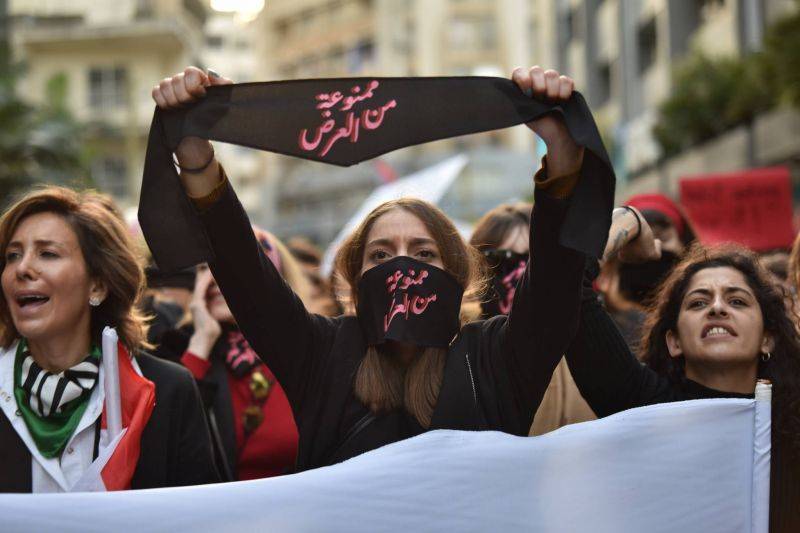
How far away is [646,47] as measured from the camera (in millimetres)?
26578

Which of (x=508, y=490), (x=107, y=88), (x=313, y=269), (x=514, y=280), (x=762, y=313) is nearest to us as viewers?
(x=508, y=490)

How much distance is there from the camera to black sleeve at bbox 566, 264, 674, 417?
9.23 feet

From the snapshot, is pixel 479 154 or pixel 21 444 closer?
pixel 21 444

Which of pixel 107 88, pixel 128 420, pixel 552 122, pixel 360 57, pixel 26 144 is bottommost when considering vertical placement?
pixel 128 420

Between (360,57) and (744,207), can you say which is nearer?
(744,207)

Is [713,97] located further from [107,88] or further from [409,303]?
[107,88]

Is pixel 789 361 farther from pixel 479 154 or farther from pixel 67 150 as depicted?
pixel 479 154

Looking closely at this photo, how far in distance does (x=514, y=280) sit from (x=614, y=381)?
0.85 m

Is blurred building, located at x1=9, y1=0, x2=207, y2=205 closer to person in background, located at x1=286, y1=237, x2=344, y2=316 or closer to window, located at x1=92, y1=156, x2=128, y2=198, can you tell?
window, located at x1=92, y1=156, x2=128, y2=198

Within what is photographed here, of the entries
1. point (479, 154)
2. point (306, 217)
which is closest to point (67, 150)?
point (479, 154)

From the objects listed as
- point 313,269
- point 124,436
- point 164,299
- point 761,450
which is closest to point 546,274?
point 761,450

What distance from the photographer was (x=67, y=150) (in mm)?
18219

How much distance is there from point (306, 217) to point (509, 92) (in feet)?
171

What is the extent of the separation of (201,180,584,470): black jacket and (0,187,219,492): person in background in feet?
1.68
